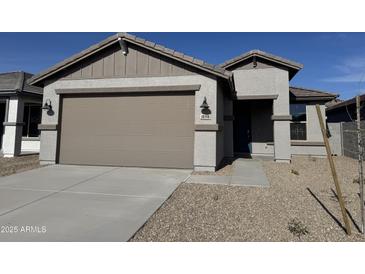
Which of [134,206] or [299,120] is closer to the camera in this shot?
[134,206]

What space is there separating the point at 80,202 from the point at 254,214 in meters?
3.51

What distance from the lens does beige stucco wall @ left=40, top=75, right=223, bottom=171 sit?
8.28 m

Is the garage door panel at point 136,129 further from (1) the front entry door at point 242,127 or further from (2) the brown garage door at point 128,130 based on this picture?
(1) the front entry door at point 242,127

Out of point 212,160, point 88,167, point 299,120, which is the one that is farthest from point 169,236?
point 299,120

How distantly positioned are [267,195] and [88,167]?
652 cm

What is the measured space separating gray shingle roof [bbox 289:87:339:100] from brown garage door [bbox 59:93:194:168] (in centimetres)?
726

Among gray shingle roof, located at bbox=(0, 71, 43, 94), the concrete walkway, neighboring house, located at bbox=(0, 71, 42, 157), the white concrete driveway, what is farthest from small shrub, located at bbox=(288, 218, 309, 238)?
gray shingle roof, located at bbox=(0, 71, 43, 94)

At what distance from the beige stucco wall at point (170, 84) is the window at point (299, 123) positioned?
6.49 metres

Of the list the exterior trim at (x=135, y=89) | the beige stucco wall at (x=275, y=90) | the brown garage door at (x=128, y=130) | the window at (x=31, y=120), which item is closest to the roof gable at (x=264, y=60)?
the beige stucco wall at (x=275, y=90)

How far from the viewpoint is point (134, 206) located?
4668 mm

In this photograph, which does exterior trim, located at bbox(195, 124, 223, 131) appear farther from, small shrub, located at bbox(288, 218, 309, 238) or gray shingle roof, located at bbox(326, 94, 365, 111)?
gray shingle roof, located at bbox(326, 94, 365, 111)

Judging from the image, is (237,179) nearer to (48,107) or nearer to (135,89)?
(135,89)

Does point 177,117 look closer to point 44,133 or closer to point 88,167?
point 88,167

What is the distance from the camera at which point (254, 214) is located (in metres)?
4.37
